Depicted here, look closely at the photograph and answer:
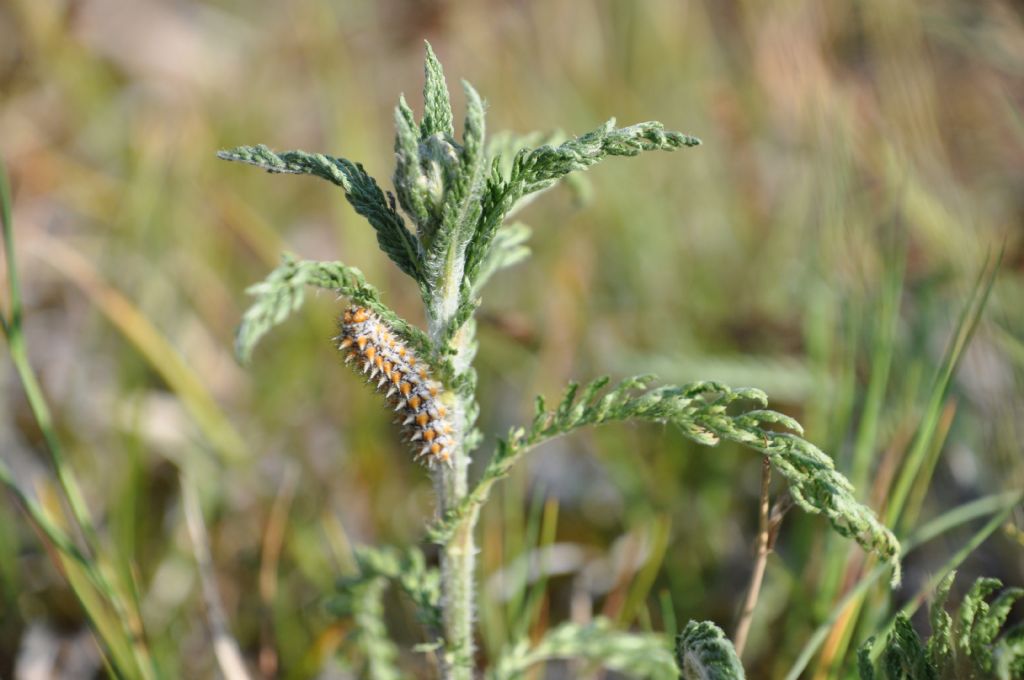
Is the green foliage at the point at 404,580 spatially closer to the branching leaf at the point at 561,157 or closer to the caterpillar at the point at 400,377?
the caterpillar at the point at 400,377

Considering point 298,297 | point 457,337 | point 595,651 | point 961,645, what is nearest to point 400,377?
point 457,337

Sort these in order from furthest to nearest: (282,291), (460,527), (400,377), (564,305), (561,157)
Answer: (564,305) < (460,527) < (400,377) < (561,157) < (282,291)

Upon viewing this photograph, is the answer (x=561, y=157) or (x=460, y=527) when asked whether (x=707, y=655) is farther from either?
(x=561, y=157)

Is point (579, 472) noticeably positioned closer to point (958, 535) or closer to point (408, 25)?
point (958, 535)

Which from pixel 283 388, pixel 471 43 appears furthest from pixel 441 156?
pixel 471 43

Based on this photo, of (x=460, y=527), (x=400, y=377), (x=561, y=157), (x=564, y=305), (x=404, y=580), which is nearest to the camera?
(x=561, y=157)

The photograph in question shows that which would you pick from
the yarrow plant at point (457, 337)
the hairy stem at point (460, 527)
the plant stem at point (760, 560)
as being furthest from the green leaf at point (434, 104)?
the plant stem at point (760, 560)

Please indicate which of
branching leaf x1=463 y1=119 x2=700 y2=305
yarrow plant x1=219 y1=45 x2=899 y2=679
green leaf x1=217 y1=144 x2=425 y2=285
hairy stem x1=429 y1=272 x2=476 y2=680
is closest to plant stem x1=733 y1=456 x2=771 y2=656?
yarrow plant x1=219 y1=45 x2=899 y2=679
